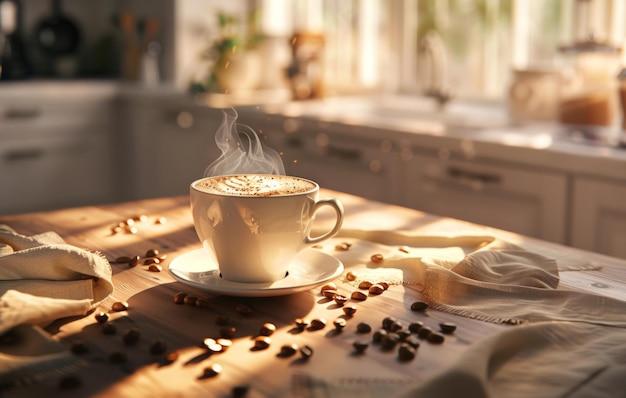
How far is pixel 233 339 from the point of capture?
77 cm

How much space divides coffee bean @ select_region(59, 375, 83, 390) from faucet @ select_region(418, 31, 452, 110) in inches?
95.4

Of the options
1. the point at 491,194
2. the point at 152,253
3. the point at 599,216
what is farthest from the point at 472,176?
the point at 152,253

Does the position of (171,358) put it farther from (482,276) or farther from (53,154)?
(53,154)

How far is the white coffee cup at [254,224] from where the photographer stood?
878 mm

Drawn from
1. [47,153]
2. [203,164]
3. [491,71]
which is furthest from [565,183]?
[47,153]

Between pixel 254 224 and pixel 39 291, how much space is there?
256 mm

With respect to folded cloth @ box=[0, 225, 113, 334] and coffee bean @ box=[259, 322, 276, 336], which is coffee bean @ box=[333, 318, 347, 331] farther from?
folded cloth @ box=[0, 225, 113, 334]

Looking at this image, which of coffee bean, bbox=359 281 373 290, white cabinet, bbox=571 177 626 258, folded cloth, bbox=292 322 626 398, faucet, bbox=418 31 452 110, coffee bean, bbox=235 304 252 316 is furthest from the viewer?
faucet, bbox=418 31 452 110

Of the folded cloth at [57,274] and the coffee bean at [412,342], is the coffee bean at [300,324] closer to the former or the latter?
the coffee bean at [412,342]

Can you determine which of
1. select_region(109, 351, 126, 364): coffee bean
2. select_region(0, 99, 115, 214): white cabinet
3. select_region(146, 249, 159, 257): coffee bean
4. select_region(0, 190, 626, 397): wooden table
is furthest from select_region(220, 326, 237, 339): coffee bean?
select_region(0, 99, 115, 214): white cabinet

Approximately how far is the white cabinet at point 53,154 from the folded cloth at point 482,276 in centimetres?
282

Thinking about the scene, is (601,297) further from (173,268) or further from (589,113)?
(589,113)

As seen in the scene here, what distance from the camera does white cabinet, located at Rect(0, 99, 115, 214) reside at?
11.8 ft

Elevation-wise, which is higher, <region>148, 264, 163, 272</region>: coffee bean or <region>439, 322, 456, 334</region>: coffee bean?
<region>148, 264, 163, 272</region>: coffee bean
